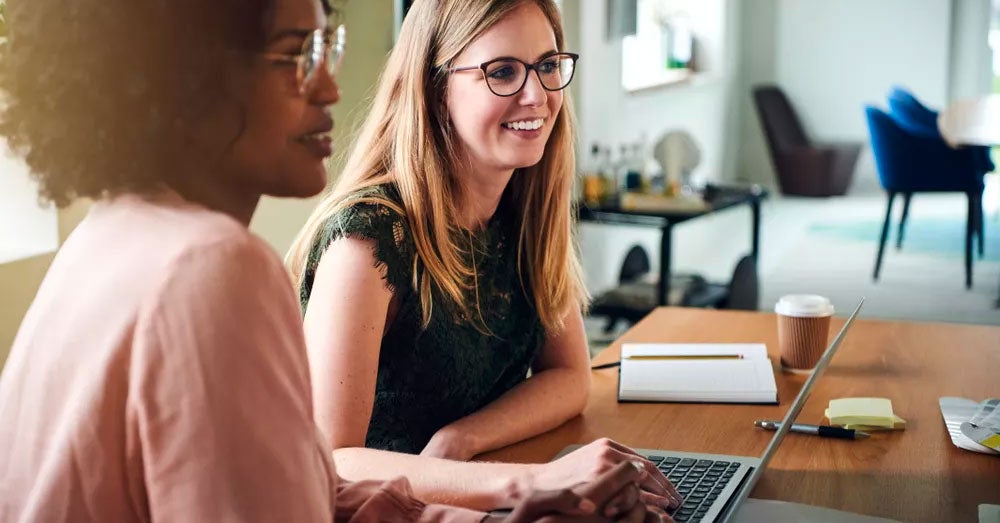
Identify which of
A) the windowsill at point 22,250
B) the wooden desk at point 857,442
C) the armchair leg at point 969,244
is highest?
the windowsill at point 22,250

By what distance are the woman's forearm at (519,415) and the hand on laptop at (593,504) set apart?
511mm

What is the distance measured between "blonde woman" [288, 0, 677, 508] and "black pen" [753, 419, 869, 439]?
9.9 inches

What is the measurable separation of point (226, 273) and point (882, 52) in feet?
31.6

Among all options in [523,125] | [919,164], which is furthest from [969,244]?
[523,125]

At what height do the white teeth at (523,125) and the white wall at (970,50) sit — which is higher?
the white wall at (970,50)

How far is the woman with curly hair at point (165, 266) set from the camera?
20.7 inches

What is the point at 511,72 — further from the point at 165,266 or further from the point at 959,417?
the point at 165,266

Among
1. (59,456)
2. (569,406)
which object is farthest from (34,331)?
(569,406)

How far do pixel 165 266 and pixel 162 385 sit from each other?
0.06 m

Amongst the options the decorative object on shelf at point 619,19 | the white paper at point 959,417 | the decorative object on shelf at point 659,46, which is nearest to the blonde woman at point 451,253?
the white paper at point 959,417

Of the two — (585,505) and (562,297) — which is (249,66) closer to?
(585,505)

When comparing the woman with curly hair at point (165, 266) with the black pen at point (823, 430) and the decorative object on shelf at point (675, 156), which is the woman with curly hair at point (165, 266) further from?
the decorative object on shelf at point (675, 156)

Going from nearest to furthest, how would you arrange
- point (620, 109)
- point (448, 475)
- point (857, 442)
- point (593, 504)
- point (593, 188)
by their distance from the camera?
point (593, 504) → point (448, 475) → point (857, 442) → point (593, 188) → point (620, 109)

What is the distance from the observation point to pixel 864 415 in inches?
56.6
